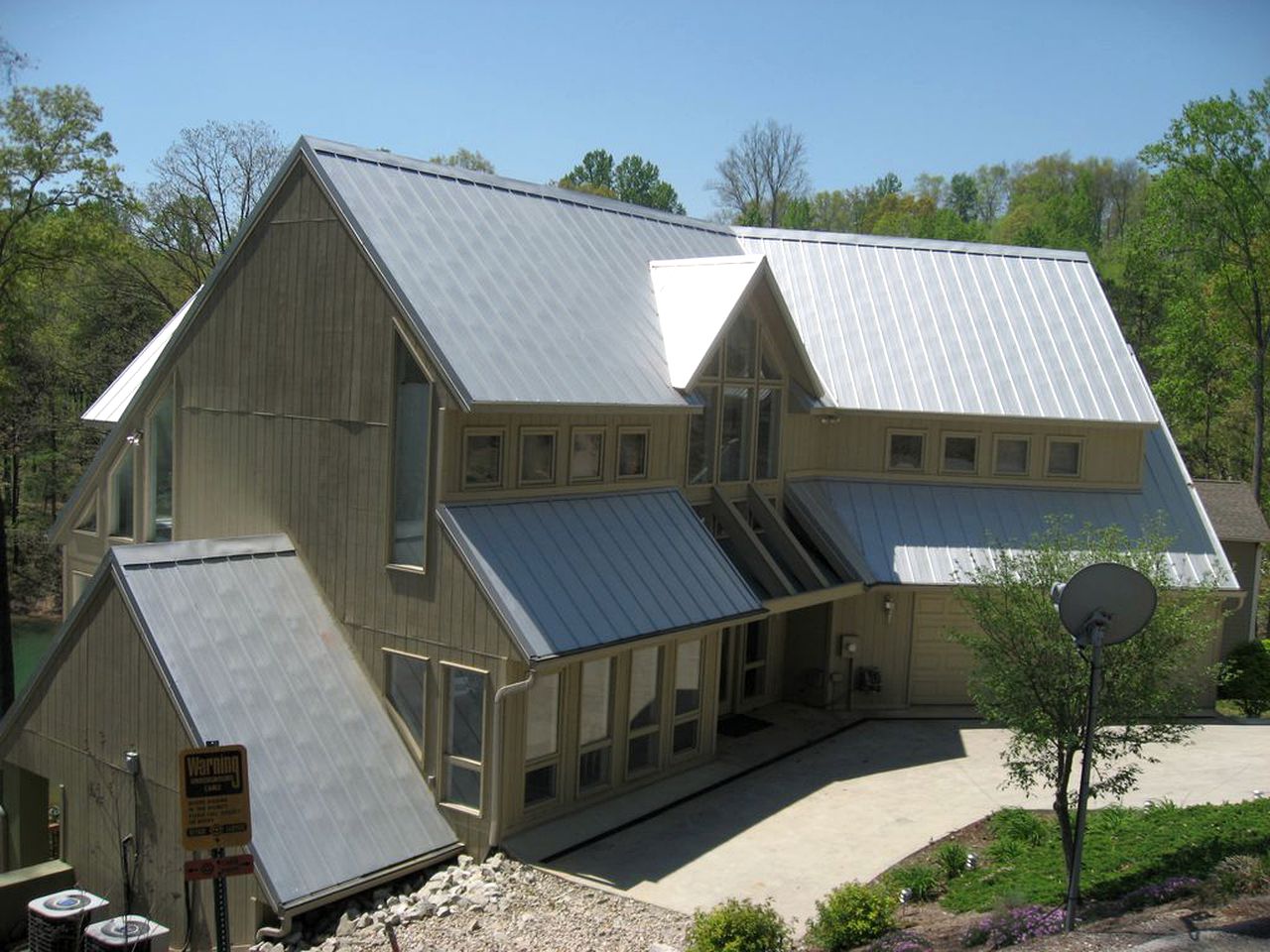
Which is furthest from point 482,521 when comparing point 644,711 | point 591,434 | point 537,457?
point 644,711

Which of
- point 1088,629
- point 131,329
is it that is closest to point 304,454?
point 1088,629

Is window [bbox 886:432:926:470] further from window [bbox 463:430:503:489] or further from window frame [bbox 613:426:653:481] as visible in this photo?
window [bbox 463:430:503:489]

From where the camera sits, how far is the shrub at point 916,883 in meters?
12.0

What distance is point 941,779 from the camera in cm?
1645

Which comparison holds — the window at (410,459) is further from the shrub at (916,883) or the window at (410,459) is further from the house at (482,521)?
the shrub at (916,883)

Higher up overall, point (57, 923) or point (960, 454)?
point (960, 454)

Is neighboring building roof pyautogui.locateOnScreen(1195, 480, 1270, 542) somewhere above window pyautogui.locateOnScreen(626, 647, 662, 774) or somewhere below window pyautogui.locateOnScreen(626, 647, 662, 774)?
above

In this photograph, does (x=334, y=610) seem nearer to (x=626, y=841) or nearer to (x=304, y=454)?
(x=304, y=454)

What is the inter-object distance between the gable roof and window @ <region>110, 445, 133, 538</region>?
3.87m

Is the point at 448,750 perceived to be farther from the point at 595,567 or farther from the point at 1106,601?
the point at 1106,601

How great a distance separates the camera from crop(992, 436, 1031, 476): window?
2091 centimetres

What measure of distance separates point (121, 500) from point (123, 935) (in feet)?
28.5

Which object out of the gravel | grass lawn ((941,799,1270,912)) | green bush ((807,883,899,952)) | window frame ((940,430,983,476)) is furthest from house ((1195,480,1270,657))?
the gravel

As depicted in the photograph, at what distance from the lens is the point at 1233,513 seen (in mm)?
24344
